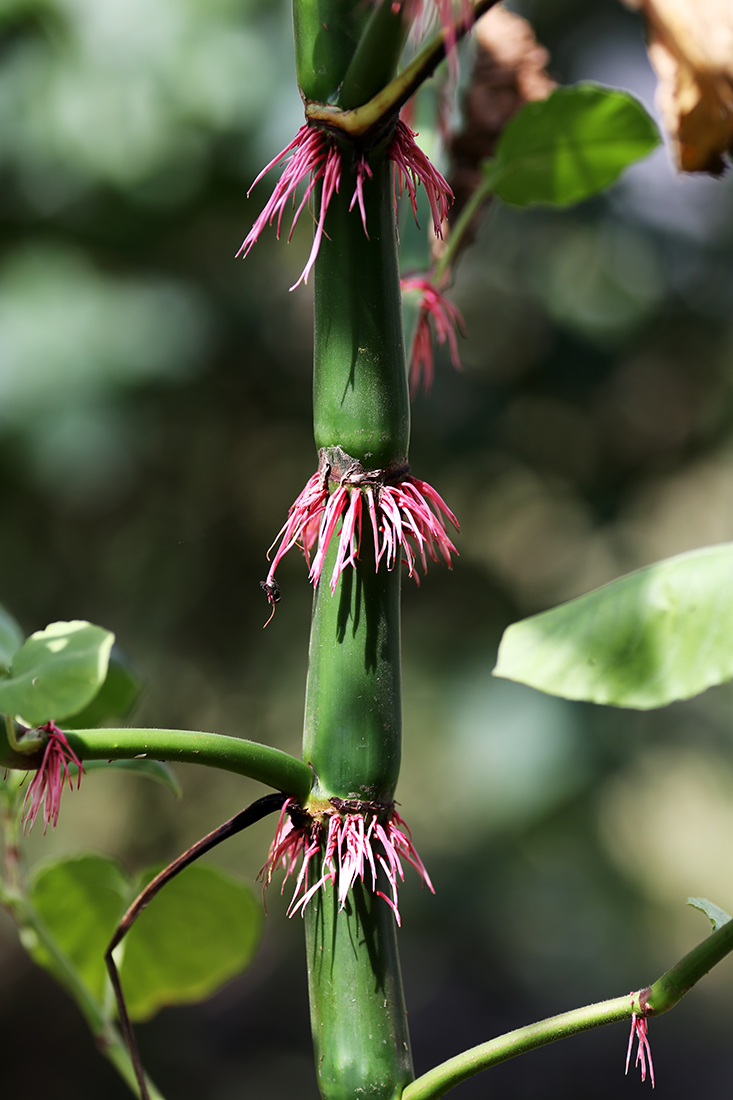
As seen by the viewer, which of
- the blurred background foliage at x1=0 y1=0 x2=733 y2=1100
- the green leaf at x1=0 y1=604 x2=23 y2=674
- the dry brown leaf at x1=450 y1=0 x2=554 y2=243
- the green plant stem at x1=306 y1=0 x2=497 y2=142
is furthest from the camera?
the blurred background foliage at x1=0 y1=0 x2=733 y2=1100

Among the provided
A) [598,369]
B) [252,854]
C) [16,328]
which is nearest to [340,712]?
[16,328]

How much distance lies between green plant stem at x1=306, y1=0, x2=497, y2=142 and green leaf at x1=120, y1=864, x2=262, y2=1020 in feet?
0.84

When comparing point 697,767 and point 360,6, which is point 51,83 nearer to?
point 360,6

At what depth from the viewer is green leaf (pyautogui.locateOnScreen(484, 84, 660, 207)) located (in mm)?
345

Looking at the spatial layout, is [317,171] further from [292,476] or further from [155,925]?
[292,476]

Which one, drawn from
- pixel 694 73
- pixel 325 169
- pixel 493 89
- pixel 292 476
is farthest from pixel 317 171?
pixel 292 476

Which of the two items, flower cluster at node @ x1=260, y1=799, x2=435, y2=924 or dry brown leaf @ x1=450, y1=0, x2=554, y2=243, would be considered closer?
flower cluster at node @ x1=260, y1=799, x2=435, y2=924

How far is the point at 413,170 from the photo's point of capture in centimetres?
22

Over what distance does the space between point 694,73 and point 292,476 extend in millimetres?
1263

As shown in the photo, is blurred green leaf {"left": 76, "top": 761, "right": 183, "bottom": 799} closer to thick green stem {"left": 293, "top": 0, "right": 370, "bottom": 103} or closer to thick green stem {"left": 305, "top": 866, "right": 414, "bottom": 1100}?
thick green stem {"left": 305, "top": 866, "right": 414, "bottom": 1100}

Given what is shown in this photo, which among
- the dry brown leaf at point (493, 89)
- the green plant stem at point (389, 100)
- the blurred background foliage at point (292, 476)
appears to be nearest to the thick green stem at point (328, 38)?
the green plant stem at point (389, 100)

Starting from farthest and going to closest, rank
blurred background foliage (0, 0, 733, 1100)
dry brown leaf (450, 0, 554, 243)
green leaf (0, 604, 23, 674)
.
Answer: blurred background foliage (0, 0, 733, 1100) → dry brown leaf (450, 0, 554, 243) → green leaf (0, 604, 23, 674)

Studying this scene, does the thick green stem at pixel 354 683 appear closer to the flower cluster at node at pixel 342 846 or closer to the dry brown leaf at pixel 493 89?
the flower cluster at node at pixel 342 846

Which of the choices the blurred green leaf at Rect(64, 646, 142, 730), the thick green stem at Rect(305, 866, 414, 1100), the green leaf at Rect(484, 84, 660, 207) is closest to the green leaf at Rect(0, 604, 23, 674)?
the blurred green leaf at Rect(64, 646, 142, 730)
